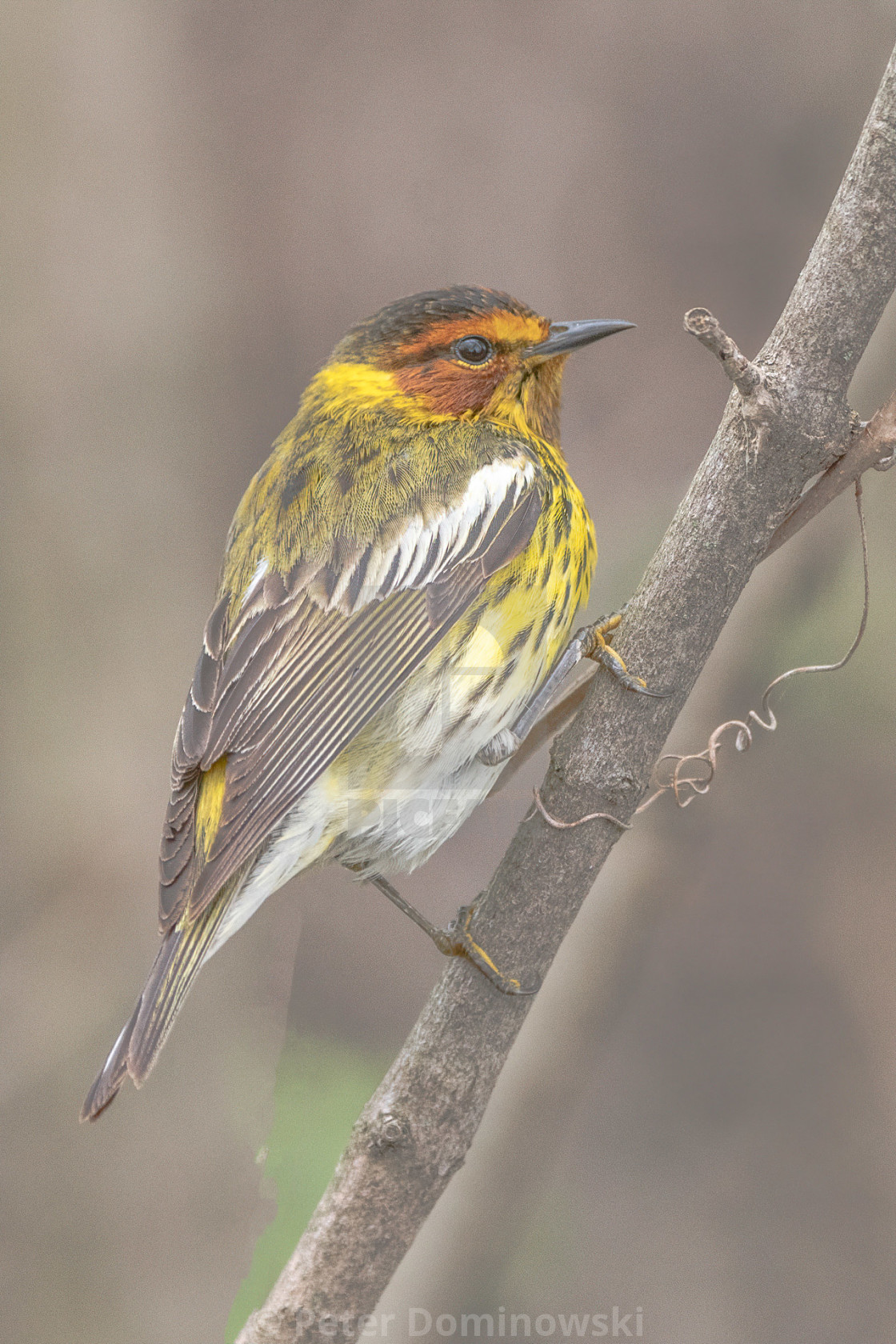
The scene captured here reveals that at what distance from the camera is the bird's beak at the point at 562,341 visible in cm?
311

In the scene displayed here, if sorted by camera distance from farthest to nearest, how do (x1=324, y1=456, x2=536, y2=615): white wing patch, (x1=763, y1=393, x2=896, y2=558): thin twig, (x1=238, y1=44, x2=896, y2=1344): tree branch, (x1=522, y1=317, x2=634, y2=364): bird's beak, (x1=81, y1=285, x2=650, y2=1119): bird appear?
(x1=522, y1=317, x2=634, y2=364): bird's beak < (x1=324, y1=456, x2=536, y2=615): white wing patch < (x1=81, y1=285, x2=650, y2=1119): bird < (x1=763, y1=393, x2=896, y2=558): thin twig < (x1=238, y1=44, x2=896, y2=1344): tree branch

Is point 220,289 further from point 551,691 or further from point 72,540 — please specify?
point 551,691

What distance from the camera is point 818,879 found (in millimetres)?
3998

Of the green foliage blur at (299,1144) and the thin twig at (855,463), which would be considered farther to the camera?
the green foliage blur at (299,1144)

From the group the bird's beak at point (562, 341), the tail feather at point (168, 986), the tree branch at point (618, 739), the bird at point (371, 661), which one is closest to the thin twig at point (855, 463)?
the tree branch at point (618, 739)

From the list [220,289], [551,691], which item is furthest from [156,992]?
[220,289]

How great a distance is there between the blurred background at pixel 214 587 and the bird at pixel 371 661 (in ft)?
2.25

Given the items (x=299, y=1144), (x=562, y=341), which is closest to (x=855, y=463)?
(x=562, y=341)

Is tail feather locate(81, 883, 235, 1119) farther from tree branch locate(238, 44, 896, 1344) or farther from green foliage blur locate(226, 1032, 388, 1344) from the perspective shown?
green foliage blur locate(226, 1032, 388, 1344)

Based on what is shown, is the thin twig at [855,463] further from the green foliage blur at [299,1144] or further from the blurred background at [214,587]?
the green foliage blur at [299,1144]

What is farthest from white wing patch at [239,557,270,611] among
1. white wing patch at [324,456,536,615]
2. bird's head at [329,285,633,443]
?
bird's head at [329,285,633,443]

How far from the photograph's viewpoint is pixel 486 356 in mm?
3184

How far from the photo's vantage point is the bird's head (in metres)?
3.16

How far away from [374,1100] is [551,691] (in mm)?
945
